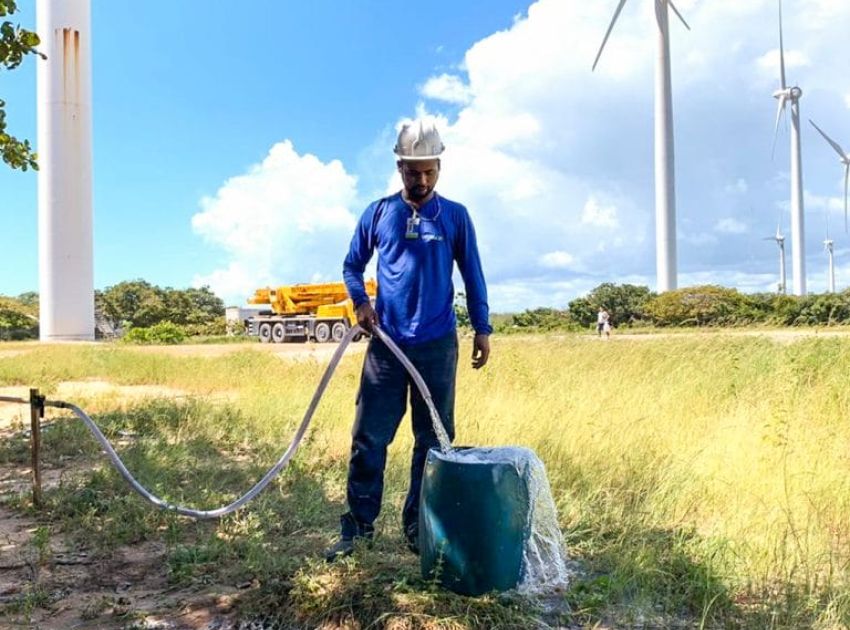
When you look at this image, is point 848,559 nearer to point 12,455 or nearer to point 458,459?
point 458,459

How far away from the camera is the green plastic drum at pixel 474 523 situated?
2.42 metres

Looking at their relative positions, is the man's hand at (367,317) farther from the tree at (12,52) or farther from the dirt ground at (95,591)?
the tree at (12,52)

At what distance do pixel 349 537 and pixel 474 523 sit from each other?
2.62 feet

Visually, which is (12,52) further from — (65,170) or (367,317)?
(65,170)

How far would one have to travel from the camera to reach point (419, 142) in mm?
2832

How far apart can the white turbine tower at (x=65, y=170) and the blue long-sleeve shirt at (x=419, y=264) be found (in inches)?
1024

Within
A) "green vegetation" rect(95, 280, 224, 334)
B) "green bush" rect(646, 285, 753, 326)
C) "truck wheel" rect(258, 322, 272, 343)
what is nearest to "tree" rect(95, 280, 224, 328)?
"green vegetation" rect(95, 280, 224, 334)

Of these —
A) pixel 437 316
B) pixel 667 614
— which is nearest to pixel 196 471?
pixel 437 316

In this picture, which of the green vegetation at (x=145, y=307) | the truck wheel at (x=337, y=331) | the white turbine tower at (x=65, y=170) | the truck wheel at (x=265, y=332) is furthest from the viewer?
the green vegetation at (x=145, y=307)

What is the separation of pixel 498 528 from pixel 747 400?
381 centimetres

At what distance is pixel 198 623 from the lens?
101 inches

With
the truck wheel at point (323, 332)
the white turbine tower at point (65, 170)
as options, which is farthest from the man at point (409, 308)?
the white turbine tower at point (65, 170)

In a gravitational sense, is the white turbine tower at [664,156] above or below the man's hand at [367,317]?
above

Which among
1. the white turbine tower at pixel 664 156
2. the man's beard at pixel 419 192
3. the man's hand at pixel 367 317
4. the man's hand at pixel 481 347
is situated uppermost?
the white turbine tower at pixel 664 156
